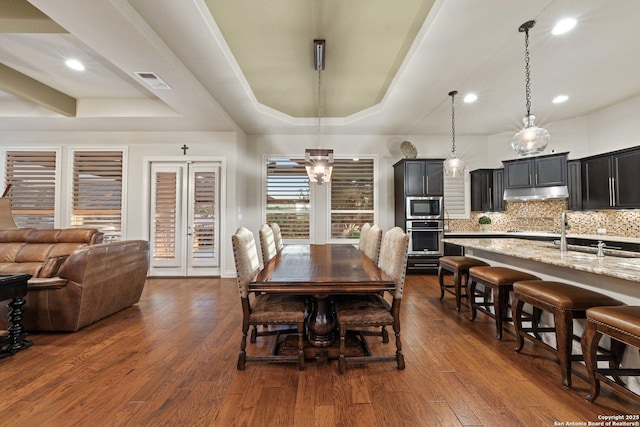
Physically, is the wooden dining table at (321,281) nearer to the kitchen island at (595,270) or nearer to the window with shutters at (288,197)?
the kitchen island at (595,270)

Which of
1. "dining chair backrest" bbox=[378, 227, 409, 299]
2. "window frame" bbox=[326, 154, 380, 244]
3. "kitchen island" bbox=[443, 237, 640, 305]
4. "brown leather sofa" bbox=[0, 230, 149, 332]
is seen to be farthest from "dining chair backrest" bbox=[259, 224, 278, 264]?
"window frame" bbox=[326, 154, 380, 244]

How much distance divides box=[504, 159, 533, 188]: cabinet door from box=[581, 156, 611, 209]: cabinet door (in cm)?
73

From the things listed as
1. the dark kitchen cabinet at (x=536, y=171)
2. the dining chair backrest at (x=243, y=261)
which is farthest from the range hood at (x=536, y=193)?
the dining chair backrest at (x=243, y=261)

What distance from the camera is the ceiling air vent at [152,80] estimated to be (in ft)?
10.1

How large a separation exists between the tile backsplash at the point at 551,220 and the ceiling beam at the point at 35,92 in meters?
7.18

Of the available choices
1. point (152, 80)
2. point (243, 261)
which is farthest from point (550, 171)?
point (152, 80)

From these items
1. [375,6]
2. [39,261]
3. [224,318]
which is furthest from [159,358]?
Answer: [375,6]

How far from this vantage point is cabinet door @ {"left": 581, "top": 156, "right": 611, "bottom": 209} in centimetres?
417

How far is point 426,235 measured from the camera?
515 cm

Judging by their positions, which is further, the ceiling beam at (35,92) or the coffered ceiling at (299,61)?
the ceiling beam at (35,92)

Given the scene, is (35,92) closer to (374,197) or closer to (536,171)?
(374,197)

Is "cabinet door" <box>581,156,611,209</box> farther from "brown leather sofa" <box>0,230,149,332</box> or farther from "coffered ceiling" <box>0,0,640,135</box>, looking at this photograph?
"brown leather sofa" <box>0,230,149,332</box>

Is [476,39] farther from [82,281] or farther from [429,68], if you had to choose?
[82,281]

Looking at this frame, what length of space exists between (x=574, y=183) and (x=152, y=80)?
657 centimetres
